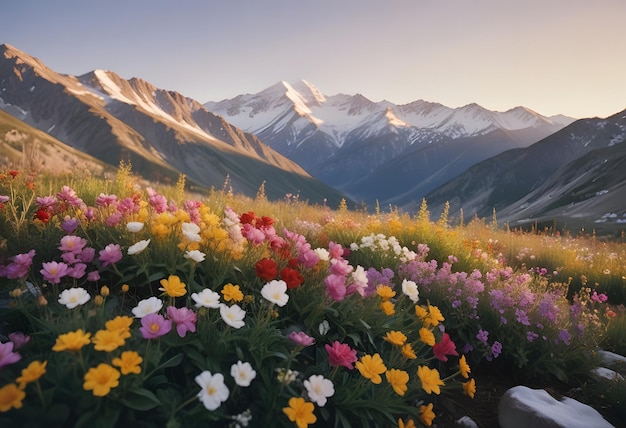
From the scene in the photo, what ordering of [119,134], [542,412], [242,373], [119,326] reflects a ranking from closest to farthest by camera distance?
[119,326], [242,373], [542,412], [119,134]

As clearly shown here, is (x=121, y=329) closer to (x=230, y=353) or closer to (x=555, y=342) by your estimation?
(x=230, y=353)

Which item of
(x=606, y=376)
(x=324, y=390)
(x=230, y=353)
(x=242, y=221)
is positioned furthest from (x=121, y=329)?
(x=606, y=376)

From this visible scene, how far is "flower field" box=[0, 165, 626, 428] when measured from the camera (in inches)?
81.4

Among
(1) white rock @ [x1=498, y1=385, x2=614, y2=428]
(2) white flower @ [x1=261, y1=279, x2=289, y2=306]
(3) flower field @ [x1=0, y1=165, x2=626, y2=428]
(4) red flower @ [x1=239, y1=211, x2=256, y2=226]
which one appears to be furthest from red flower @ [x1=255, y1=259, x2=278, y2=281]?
(1) white rock @ [x1=498, y1=385, x2=614, y2=428]

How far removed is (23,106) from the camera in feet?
593

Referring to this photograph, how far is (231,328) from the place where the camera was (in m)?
2.79

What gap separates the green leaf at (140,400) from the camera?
2.00 metres

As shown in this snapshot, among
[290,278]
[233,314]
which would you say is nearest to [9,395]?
[233,314]

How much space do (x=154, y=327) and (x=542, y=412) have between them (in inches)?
110

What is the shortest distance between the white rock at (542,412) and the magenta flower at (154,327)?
2.67 m

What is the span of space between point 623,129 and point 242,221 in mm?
187599

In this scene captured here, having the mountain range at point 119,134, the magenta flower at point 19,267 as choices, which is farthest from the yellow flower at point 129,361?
the mountain range at point 119,134

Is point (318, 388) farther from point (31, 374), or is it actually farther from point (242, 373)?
point (31, 374)

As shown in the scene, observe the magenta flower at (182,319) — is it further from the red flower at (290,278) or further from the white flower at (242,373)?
the red flower at (290,278)
